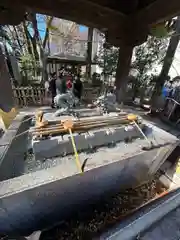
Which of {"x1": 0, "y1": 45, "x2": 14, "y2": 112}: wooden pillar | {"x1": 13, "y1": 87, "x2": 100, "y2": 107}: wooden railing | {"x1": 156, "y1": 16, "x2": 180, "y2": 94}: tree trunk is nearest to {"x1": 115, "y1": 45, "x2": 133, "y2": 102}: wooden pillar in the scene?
{"x1": 13, "y1": 87, "x2": 100, "y2": 107}: wooden railing

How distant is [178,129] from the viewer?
335 centimetres

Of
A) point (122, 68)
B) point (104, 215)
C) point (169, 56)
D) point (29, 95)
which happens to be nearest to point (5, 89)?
point (29, 95)

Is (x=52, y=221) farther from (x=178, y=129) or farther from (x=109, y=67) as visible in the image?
(x=109, y=67)

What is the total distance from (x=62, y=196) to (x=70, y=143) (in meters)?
0.49

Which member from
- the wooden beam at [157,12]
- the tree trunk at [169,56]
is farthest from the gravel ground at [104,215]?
the tree trunk at [169,56]

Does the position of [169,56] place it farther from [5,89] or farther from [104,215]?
[104,215]

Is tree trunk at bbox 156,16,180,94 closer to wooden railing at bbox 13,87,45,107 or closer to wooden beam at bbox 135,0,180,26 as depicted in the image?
wooden beam at bbox 135,0,180,26

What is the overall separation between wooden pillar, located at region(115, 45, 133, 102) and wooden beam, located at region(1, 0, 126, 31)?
58 cm

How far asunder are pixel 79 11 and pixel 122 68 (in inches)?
70.3

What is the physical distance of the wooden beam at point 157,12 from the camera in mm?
2443

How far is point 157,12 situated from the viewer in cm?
269

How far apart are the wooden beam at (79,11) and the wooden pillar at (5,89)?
4.17ft

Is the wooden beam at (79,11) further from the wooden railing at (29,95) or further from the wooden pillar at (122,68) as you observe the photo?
the wooden railing at (29,95)

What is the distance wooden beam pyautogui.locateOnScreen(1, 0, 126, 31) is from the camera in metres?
2.37
